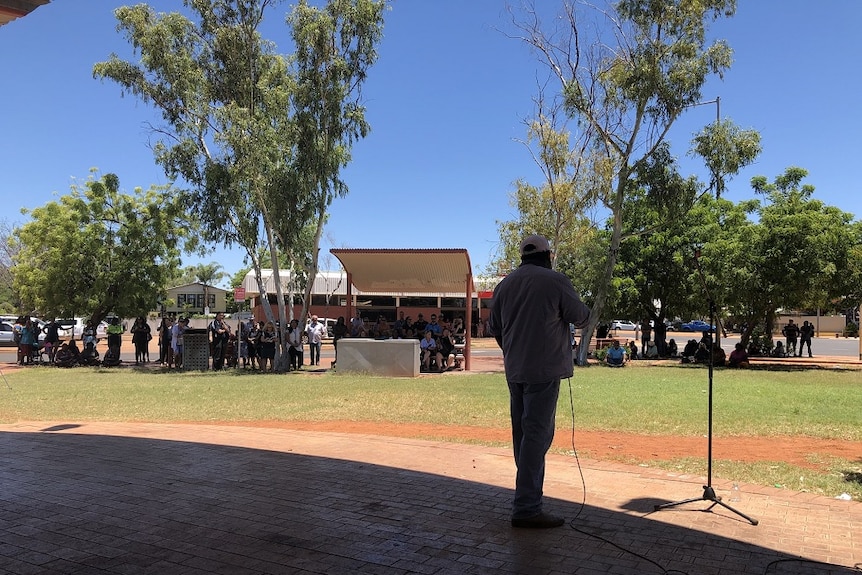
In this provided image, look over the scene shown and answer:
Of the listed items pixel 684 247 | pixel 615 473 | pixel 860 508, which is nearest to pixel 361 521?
pixel 615 473

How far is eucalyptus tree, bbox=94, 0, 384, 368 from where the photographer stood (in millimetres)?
18656

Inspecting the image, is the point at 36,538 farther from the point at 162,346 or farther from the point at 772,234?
the point at 772,234

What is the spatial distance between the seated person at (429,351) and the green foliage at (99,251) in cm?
1028

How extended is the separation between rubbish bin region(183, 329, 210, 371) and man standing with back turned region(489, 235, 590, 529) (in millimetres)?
17697

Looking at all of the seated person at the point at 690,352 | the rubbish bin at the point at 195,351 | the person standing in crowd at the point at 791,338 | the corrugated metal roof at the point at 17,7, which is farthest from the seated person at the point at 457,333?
the corrugated metal roof at the point at 17,7

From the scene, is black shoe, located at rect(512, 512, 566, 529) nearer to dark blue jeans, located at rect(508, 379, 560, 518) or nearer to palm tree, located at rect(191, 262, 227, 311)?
dark blue jeans, located at rect(508, 379, 560, 518)

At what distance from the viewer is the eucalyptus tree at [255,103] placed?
18.7 m

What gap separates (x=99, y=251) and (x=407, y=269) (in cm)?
1133

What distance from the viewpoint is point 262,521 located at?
4.53 m

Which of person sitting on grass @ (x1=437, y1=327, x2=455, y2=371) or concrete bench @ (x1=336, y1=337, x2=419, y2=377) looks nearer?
concrete bench @ (x1=336, y1=337, x2=419, y2=377)

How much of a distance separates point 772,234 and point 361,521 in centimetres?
2059

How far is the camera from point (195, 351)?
2053 centimetres

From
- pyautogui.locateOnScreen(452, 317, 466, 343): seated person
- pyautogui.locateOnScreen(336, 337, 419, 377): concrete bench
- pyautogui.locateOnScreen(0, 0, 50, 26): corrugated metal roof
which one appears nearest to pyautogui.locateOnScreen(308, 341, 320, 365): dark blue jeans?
pyautogui.locateOnScreen(336, 337, 419, 377): concrete bench

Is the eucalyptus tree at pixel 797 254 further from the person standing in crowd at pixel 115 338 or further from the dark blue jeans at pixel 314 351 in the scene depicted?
the person standing in crowd at pixel 115 338
